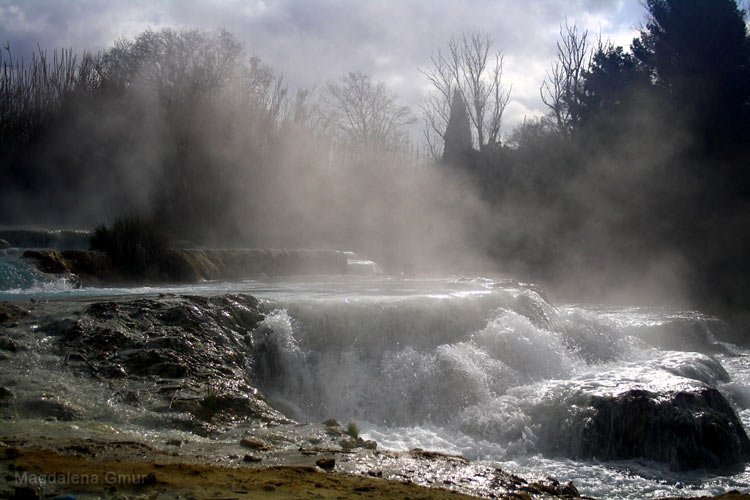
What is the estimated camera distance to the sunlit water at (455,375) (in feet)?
15.2

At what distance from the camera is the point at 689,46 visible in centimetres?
1948

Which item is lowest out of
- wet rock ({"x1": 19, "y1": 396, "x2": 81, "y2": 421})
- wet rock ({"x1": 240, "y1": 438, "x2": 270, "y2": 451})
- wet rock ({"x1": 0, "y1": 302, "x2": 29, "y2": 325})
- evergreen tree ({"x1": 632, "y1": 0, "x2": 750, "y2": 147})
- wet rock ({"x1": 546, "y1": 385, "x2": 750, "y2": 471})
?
wet rock ({"x1": 546, "y1": 385, "x2": 750, "y2": 471})

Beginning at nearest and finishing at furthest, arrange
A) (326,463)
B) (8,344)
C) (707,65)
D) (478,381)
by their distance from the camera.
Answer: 1. (326,463)
2. (8,344)
3. (478,381)
4. (707,65)

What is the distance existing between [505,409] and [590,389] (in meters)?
0.87

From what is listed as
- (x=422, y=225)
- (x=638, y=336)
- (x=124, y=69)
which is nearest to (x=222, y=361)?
(x=638, y=336)

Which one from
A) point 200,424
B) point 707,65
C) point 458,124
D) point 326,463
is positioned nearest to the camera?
point 326,463

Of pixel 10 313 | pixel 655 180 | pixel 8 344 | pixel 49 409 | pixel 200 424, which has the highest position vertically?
pixel 655 180

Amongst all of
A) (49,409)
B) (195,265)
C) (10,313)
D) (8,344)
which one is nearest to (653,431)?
(49,409)

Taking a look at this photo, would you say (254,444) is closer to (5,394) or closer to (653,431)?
(5,394)

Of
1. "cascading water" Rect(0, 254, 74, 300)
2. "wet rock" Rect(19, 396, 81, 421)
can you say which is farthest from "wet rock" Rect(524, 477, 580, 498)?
"cascading water" Rect(0, 254, 74, 300)

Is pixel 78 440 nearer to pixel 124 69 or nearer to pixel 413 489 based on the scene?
pixel 413 489

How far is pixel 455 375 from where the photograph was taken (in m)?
5.99

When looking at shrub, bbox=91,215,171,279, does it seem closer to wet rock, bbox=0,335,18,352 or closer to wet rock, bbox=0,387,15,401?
wet rock, bbox=0,335,18,352

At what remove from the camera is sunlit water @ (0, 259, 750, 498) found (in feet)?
15.2
